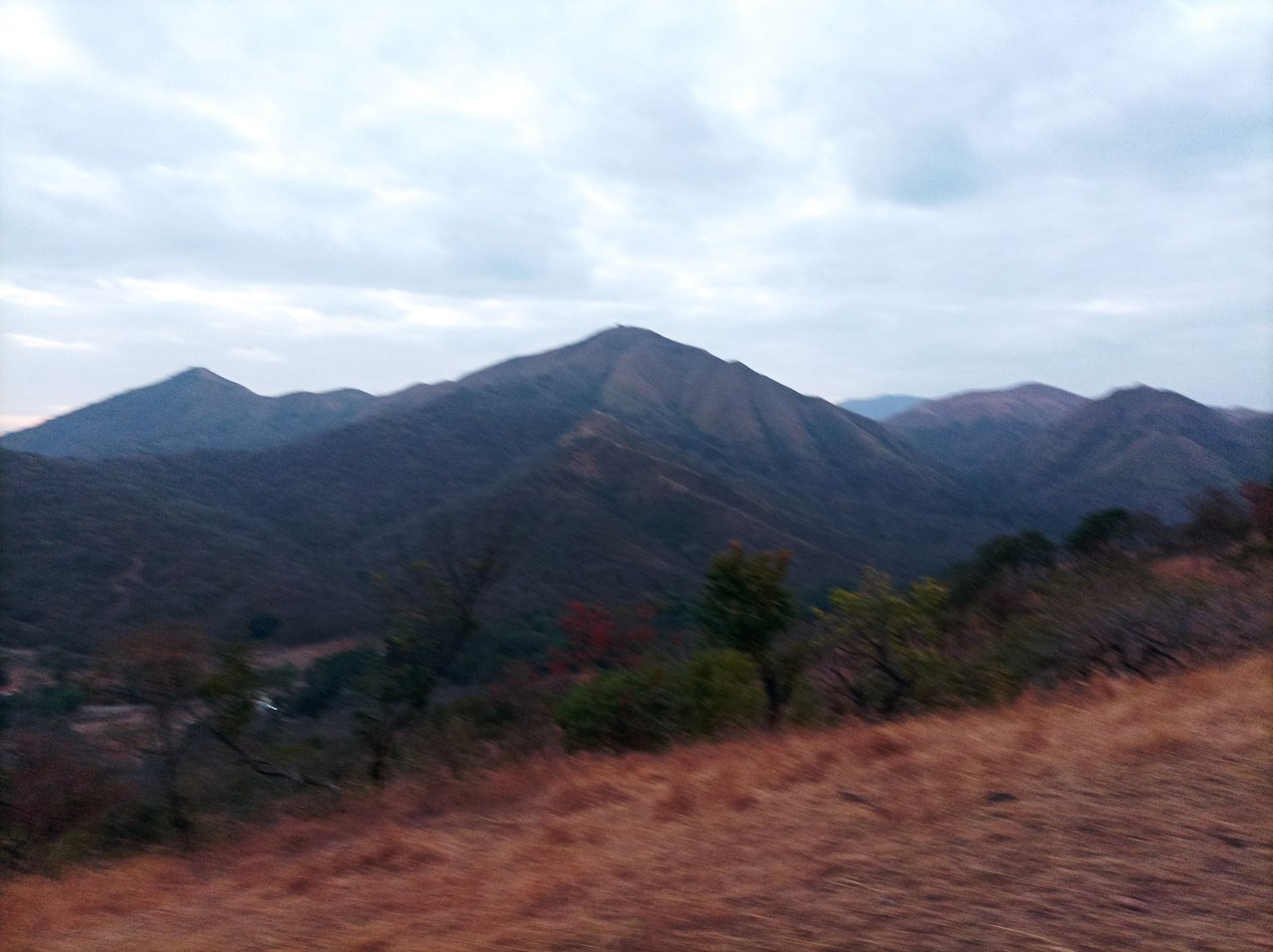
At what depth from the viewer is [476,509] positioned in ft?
134

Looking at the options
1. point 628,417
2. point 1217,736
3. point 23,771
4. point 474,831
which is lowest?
point 23,771

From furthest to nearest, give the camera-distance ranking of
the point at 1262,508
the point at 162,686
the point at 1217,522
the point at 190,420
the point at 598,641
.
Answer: the point at 190,420, the point at 1217,522, the point at 598,641, the point at 1262,508, the point at 162,686

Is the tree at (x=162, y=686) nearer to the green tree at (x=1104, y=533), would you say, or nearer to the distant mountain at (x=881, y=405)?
the green tree at (x=1104, y=533)

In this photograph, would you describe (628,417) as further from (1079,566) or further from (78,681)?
(78,681)

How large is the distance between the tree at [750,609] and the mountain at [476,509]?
996cm

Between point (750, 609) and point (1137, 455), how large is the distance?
2273 inches

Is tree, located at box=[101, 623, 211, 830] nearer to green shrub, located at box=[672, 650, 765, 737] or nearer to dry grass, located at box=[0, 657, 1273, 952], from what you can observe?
dry grass, located at box=[0, 657, 1273, 952]

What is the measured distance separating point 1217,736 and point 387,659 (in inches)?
435

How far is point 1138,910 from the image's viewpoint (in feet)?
14.2

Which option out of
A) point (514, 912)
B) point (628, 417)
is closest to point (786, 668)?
point (514, 912)

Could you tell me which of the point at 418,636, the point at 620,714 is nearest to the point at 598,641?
the point at 418,636

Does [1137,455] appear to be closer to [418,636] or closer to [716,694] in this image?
[716,694]

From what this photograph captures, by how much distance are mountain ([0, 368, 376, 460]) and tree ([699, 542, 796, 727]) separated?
63.4 m

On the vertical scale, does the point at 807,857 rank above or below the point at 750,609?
below
